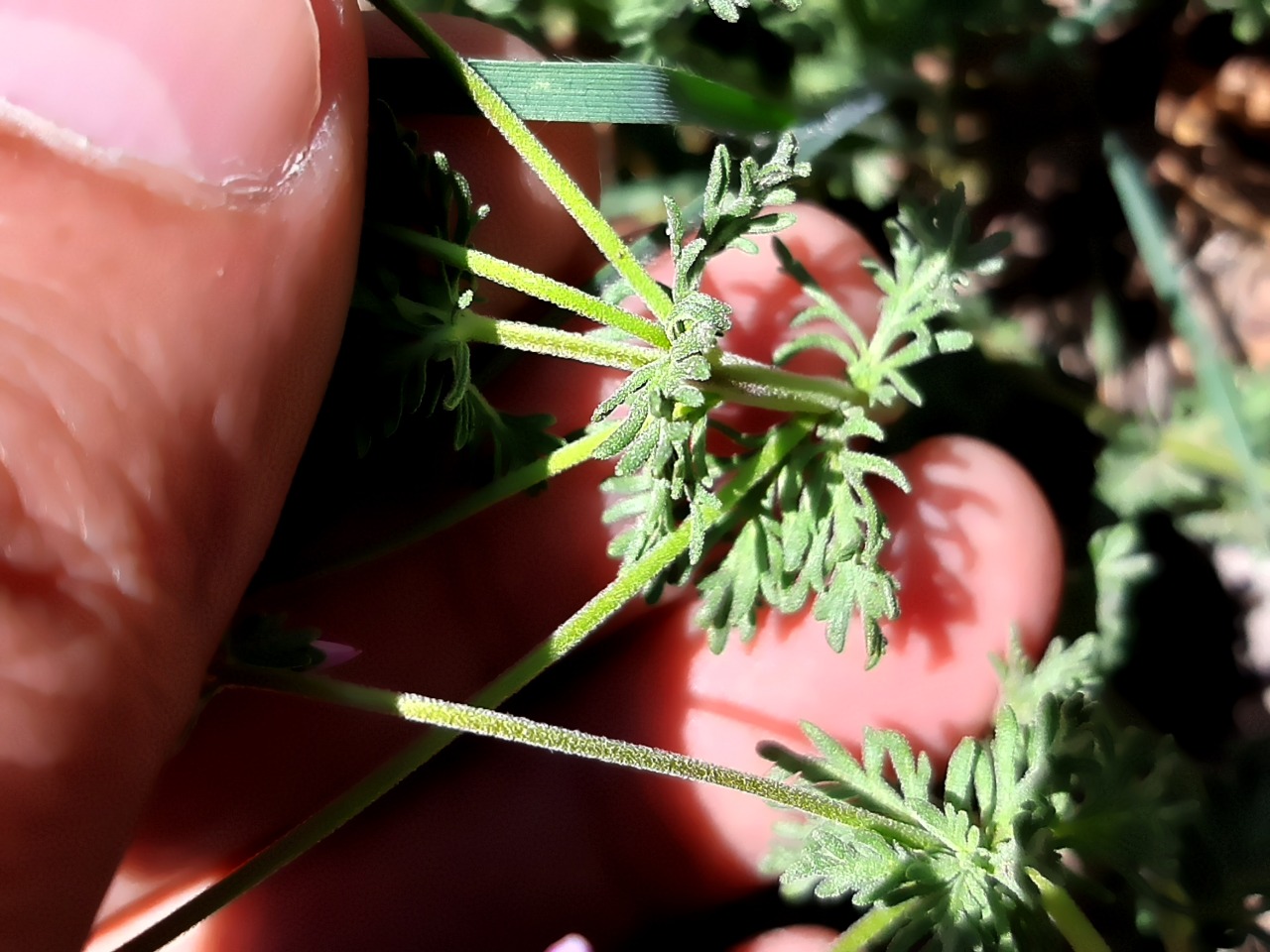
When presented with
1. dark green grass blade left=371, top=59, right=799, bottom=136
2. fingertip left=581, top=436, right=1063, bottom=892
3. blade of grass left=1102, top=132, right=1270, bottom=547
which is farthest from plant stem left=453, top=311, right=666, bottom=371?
blade of grass left=1102, top=132, right=1270, bottom=547

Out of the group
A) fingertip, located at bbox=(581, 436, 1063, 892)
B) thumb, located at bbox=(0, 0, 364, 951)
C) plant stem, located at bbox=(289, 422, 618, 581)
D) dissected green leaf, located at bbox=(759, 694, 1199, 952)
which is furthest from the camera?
fingertip, located at bbox=(581, 436, 1063, 892)

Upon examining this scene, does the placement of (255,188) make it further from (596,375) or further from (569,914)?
(569,914)

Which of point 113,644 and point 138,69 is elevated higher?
point 138,69

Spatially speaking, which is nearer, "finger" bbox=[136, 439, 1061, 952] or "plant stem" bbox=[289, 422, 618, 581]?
"plant stem" bbox=[289, 422, 618, 581]

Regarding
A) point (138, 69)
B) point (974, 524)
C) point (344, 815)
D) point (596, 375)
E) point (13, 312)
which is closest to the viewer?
point (13, 312)

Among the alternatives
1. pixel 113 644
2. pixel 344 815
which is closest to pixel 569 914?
pixel 344 815

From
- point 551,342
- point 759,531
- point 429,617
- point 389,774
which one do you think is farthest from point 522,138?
point 429,617

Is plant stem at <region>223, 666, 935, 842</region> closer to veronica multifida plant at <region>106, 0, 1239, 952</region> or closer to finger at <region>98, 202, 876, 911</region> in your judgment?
veronica multifida plant at <region>106, 0, 1239, 952</region>
